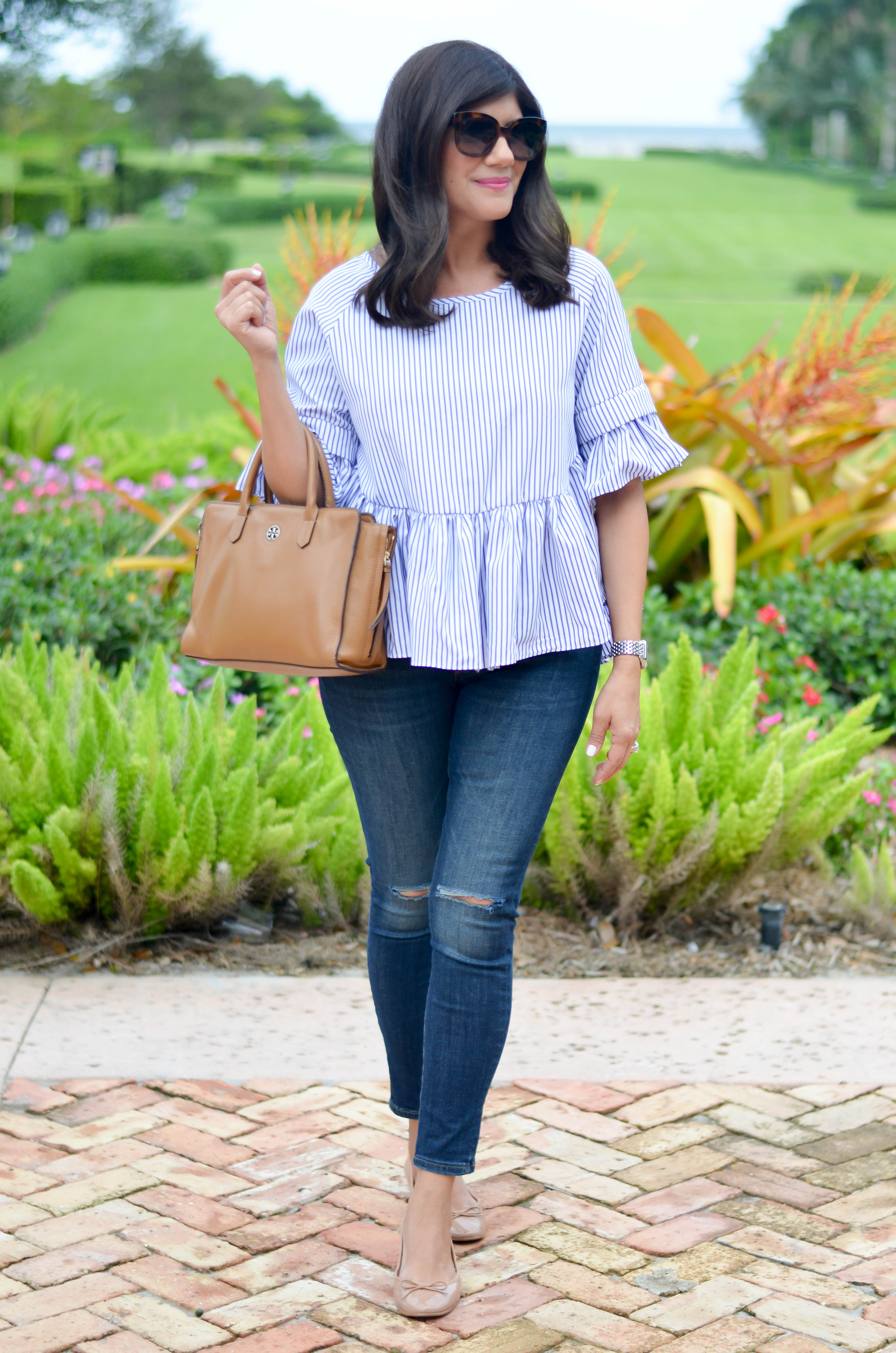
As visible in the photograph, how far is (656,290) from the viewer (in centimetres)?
2514

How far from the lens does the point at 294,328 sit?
220 cm

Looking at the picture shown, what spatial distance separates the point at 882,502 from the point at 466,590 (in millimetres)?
3995

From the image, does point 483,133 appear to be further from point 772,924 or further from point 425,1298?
point 772,924

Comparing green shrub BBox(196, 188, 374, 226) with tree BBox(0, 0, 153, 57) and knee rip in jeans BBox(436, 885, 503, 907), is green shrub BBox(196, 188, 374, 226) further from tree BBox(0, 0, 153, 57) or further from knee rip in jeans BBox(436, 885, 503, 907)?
knee rip in jeans BBox(436, 885, 503, 907)

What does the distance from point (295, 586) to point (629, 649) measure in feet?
1.68

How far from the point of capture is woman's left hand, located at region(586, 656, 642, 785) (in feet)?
7.01

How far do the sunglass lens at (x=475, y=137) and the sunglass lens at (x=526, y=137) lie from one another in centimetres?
3

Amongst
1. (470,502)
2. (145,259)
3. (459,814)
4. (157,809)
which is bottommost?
(157,809)

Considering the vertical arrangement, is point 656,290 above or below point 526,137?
above

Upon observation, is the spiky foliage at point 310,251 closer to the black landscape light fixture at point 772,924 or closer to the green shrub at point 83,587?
the green shrub at point 83,587

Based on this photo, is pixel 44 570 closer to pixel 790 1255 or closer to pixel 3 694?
pixel 3 694

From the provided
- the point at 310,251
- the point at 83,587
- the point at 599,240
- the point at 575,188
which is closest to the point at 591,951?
the point at 83,587

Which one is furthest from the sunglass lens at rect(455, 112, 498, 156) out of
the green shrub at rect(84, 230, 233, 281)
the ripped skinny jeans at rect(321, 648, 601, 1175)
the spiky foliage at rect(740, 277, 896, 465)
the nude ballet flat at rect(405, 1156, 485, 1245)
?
the green shrub at rect(84, 230, 233, 281)

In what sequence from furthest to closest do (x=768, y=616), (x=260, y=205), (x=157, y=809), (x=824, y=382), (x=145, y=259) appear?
(x=260, y=205) < (x=145, y=259) < (x=824, y=382) < (x=768, y=616) < (x=157, y=809)
